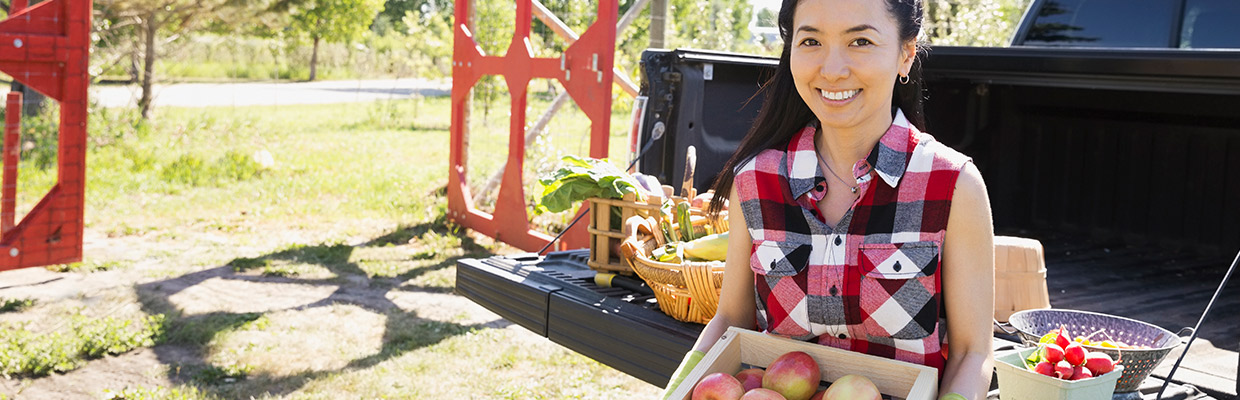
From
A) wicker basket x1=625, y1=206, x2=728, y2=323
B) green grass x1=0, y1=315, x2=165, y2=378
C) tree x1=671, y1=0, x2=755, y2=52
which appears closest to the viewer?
wicker basket x1=625, y1=206, x2=728, y2=323

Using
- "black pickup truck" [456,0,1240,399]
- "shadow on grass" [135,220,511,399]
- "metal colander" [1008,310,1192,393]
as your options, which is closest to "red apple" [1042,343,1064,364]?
"metal colander" [1008,310,1192,393]

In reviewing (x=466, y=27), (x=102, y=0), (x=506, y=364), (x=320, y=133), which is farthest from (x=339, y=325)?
(x=320, y=133)

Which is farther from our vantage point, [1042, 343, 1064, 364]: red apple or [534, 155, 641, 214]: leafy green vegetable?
[534, 155, 641, 214]: leafy green vegetable

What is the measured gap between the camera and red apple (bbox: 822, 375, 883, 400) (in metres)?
1.69

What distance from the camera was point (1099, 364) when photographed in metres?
2.29

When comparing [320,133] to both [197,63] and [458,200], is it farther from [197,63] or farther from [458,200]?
[197,63]

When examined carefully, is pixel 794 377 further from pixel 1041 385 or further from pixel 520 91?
pixel 520 91

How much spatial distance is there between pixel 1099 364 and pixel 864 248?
75 centimetres

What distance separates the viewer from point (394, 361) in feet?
17.4

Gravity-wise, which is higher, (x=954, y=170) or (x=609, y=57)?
(x=609, y=57)

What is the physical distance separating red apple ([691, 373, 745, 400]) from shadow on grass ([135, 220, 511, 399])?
138 inches

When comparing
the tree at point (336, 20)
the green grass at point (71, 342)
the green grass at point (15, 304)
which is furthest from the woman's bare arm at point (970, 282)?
the tree at point (336, 20)

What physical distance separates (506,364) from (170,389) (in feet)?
5.15

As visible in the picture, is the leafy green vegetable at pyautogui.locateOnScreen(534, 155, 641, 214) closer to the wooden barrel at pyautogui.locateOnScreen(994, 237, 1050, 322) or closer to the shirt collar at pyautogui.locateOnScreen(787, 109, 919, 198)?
the wooden barrel at pyautogui.locateOnScreen(994, 237, 1050, 322)
